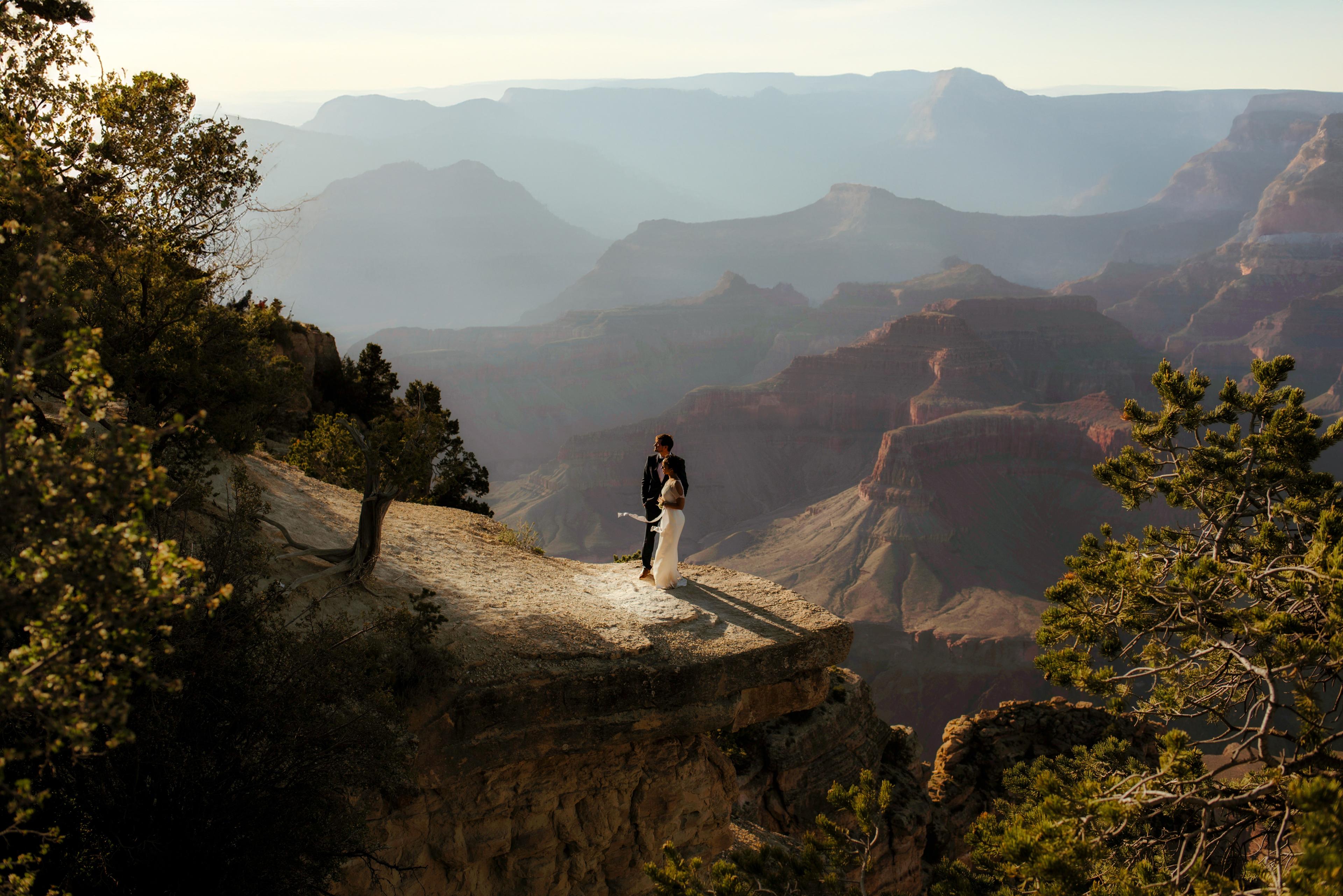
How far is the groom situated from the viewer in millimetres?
11320

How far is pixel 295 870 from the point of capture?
22.0 feet

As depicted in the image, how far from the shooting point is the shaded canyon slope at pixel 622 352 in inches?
4909

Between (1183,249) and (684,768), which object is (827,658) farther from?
(1183,249)

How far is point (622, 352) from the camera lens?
14138 cm

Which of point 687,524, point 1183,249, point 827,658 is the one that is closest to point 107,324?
point 827,658

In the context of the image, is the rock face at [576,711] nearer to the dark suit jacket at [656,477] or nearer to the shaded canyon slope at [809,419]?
the dark suit jacket at [656,477]

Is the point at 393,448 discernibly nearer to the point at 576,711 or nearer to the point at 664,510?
the point at 664,510

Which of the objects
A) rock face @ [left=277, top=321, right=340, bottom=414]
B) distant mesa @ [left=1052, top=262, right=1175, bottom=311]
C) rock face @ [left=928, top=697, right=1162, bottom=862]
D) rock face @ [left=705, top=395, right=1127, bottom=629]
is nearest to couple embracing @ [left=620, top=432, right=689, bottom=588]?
rock face @ [left=928, top=697, right=1162, bottom=862]

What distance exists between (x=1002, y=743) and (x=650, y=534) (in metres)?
14.2

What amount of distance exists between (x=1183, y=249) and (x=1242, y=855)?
719 feet

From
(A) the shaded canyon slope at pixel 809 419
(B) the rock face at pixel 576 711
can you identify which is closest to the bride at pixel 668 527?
(B) the rock face at pixel 576 711

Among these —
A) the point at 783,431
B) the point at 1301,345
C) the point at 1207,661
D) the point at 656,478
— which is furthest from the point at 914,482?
the point at 1301,345

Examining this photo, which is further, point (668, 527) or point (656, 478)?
point (656, 478)

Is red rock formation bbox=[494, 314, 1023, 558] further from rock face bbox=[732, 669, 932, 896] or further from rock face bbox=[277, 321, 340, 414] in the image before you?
rock face bbox=[732, 669, 932, 896]
